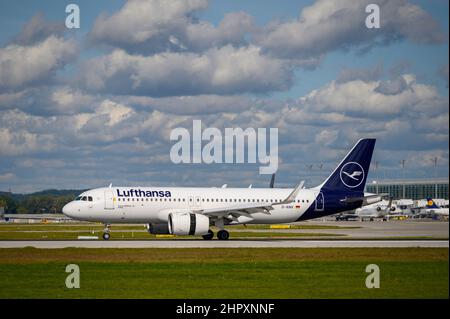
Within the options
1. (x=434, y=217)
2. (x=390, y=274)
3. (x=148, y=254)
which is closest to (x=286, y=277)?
(x=390, y=274)

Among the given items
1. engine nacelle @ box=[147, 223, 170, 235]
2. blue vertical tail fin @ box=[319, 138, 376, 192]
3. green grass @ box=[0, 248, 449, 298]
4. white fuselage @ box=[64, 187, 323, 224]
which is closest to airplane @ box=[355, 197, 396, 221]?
blue vertical tail fin @ box=[319, 138, 376, 192]

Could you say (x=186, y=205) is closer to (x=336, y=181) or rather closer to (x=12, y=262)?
(x=336, y=181)

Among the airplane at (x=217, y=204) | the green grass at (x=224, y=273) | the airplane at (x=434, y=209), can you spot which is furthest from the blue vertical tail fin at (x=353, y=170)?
the airplane at (x=434, y=209)

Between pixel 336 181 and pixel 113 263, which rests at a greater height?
pixel 336 181

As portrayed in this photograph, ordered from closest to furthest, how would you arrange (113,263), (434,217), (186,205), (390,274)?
(390,274) → (113,263) → (186,205) → (434,217)

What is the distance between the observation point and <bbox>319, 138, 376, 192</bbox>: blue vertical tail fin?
6050 cm

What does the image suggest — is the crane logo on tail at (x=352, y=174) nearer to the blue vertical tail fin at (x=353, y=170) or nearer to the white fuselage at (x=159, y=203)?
the blue vertical tail fin at (x=353, y=170)

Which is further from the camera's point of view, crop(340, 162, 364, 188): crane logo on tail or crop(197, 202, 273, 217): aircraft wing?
crop(340, 162, 364, 188): crane logo on tail

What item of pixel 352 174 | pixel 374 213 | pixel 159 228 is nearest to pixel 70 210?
pixel 159 228

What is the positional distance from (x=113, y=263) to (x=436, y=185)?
160 meters

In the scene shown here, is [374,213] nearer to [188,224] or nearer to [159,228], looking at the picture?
[159,228]

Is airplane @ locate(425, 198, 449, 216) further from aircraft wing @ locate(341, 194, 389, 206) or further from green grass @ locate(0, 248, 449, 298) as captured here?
green grass @ locate(0, 248, 449, 298)
